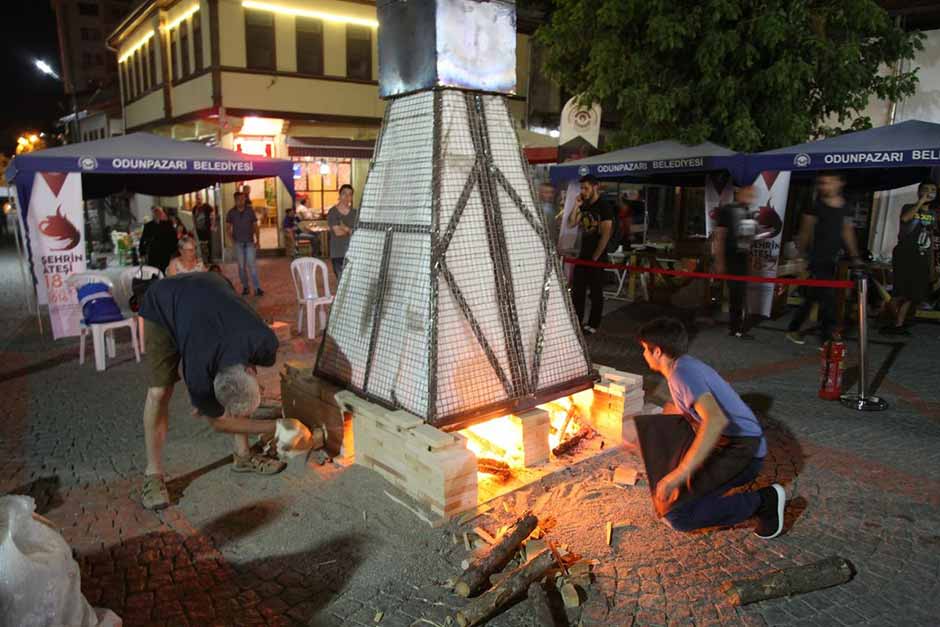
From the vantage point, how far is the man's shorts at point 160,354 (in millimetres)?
4379

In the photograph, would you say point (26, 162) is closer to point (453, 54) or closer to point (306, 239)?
point (453, 54)

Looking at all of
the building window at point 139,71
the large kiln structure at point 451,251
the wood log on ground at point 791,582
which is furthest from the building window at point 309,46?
the wood log on ground at point 791,582

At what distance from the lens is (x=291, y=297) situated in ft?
39.7

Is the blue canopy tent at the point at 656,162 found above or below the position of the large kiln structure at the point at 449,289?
above

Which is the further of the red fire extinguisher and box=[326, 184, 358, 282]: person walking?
box=[326, 184, 358, 282]: person walking

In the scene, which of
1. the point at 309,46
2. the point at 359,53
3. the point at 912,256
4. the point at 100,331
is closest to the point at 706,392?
the point at 100,331

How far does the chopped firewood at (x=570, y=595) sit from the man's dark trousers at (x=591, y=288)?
5.92m

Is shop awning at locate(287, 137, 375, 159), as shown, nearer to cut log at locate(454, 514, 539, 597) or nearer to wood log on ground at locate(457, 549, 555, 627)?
cut log at locate(454, 514, 539, 597)

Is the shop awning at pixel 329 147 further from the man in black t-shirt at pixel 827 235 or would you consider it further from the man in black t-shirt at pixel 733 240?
the man in black t-shirt at pixel 827 235

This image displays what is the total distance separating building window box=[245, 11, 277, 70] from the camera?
60.1ft

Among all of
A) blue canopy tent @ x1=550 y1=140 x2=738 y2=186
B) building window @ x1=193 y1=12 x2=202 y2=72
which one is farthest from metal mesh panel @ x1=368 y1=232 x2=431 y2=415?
building window @ x1=193 y1=12 x2=202 y2=72

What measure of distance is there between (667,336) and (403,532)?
6.29ft

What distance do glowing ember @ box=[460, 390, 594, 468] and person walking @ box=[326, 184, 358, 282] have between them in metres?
4.62

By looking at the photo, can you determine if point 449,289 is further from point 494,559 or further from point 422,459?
point 494,559
